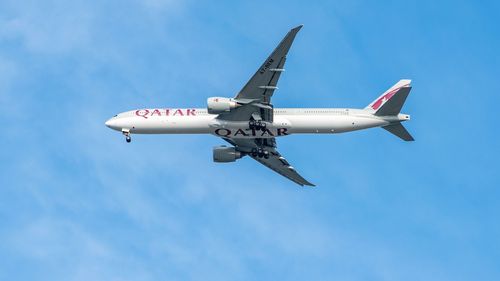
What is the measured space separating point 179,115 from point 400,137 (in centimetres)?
2286

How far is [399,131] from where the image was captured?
108 metres

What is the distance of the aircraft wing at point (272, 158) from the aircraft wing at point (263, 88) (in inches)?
372

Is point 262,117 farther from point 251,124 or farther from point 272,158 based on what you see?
point 272,158

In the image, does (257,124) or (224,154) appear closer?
(257,124)

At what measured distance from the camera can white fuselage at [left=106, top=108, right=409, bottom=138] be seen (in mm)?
107125

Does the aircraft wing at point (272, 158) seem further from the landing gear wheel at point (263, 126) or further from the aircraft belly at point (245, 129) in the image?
the landing gear wheel at point (263, 126)

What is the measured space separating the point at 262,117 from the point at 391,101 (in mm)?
13011

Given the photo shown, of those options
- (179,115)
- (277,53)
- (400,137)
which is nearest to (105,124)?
(179,115)

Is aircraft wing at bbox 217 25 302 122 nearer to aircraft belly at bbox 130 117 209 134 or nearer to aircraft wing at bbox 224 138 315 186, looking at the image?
aircraft belly at bbox 130 117 209 134

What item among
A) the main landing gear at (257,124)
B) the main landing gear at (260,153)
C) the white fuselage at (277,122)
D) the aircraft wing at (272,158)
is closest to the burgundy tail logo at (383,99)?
the white fuselage at (277,122)

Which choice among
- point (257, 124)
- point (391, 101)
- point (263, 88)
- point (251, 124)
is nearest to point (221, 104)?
point (251, 124)

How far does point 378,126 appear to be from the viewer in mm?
107500

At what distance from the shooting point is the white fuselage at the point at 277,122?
351 feet

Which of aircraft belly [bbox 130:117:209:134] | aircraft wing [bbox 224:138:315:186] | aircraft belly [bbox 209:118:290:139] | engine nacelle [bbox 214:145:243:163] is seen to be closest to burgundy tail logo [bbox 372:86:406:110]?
aircraft belly [bbox 209:118:290:139]
